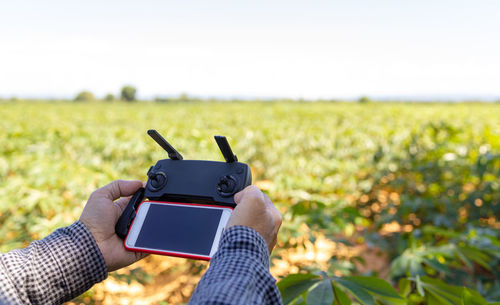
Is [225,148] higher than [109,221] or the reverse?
higher

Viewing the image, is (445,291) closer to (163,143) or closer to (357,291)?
(357,291)

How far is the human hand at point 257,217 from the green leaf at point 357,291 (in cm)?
18

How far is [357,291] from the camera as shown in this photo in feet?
2.15

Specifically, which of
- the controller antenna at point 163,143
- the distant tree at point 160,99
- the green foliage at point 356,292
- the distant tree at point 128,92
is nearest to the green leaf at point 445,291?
the green foliage at point 356,292

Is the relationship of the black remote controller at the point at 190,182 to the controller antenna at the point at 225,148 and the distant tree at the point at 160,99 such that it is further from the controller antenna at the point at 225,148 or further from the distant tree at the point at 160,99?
the distant tree at the point at 160,99

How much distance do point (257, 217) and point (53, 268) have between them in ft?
1.46

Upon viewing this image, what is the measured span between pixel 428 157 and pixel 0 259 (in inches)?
118

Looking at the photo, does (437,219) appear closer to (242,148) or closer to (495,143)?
(495,143)

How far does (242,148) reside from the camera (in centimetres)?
397

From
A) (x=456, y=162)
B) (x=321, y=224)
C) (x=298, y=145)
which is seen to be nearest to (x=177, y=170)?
(x=321, y=224)

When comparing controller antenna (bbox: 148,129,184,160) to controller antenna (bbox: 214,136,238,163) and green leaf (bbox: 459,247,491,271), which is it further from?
green leaf (bbox: 459,247,491,271)

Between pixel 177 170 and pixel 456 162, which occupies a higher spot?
pixel 177 170

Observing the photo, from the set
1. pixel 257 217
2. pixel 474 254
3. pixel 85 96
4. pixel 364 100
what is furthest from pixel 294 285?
pixel 85 96

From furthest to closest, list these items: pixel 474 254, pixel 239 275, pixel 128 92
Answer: pixel 128 92 < pixel 474 254 < pixel 239 275
